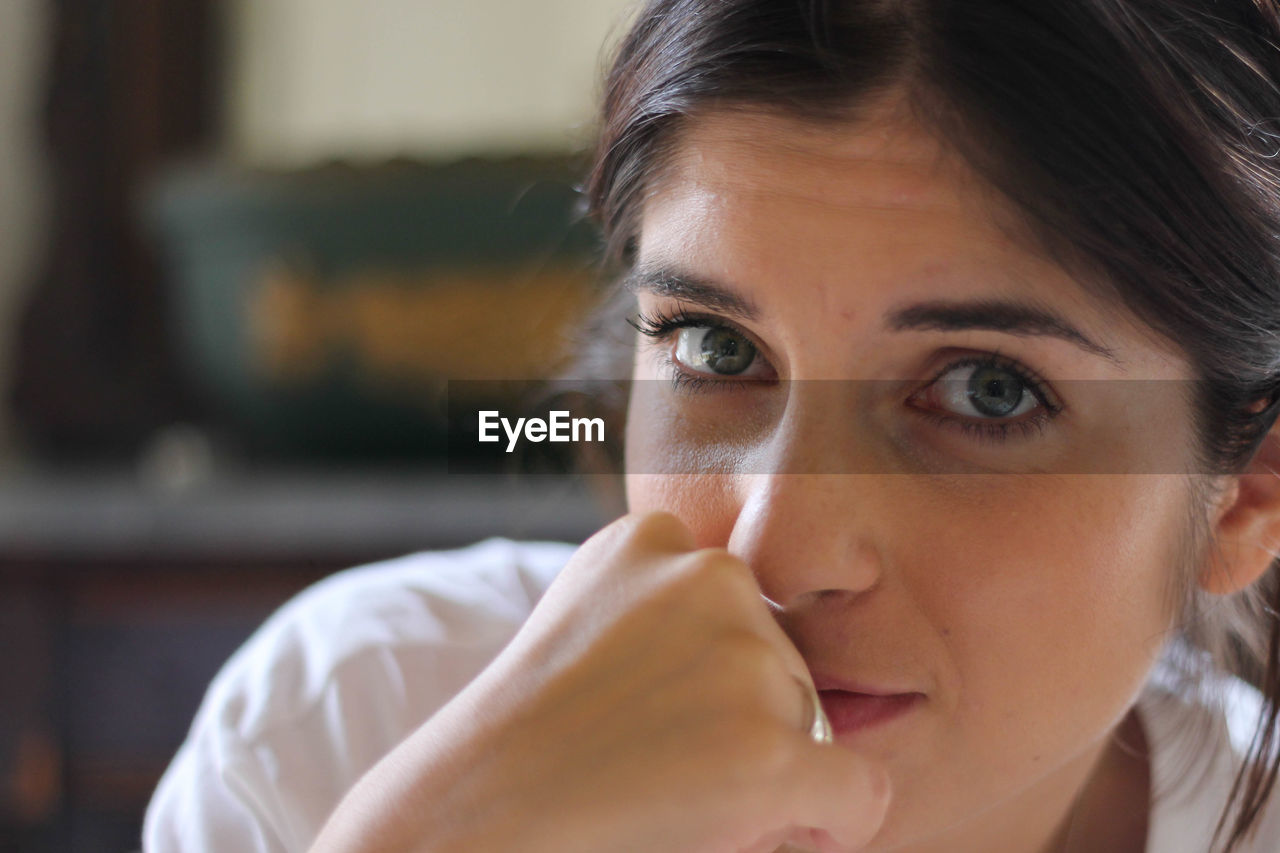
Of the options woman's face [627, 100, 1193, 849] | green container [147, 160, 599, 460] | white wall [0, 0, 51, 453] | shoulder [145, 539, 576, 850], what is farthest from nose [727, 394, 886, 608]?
white wall [0, 0, 51, 453]

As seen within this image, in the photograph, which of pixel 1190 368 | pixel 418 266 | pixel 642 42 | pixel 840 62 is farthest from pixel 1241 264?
pixel 418 266

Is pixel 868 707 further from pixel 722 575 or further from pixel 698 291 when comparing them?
pixel 698 291

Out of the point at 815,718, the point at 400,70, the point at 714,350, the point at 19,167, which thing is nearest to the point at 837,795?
the point at 815,718

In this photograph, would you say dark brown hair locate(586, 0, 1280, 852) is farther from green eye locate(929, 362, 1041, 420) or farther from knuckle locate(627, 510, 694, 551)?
knuckle locate(627, 510, 694, 551)

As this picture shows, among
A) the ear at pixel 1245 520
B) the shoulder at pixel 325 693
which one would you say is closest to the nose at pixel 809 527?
the ear at pixel 1245 520

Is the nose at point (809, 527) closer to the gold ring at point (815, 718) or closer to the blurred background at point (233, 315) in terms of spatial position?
the gold ring at point (815, 718)
